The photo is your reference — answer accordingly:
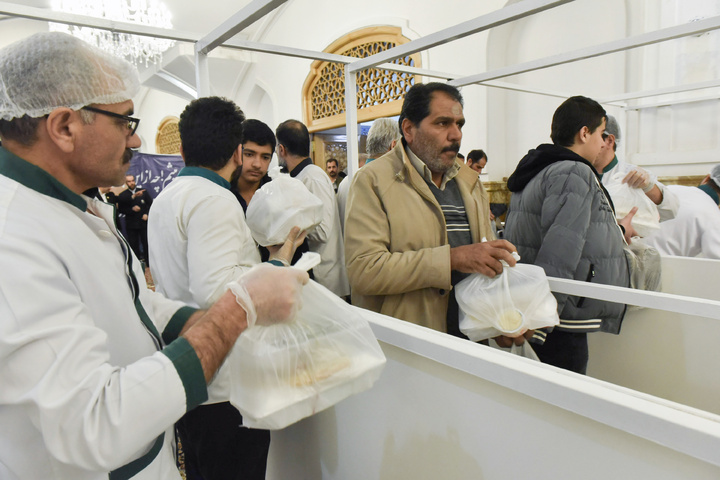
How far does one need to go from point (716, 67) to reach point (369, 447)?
15.8 feet

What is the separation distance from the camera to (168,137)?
1166cm

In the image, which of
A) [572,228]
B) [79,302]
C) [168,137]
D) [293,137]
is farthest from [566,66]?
[168,137]

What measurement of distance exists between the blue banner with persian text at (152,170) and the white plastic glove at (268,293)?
5374 mm

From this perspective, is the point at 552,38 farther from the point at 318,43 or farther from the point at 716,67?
the point at 318,43

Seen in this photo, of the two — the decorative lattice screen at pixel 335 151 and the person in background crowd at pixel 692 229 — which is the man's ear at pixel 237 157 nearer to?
the person in background crowd at pixel 692 229

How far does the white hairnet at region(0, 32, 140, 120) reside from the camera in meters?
0.72

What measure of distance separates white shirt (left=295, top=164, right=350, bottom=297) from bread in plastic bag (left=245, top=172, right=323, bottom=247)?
0.57m

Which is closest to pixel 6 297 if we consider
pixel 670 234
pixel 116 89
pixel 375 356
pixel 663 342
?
pixel 116 89

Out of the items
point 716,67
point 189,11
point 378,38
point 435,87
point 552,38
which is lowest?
point 435,87

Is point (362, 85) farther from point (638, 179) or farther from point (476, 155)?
point (638, 179)

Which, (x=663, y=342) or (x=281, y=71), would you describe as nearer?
(x=663, y=342)

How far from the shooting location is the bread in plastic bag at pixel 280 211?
1498 millimetres

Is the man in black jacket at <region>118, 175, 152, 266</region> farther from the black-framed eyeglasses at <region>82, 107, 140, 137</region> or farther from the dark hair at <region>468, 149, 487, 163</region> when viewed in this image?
the black-framed eyeglasses at <region>82, 107, 140, 137</region>

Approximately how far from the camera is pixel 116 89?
807 mm
